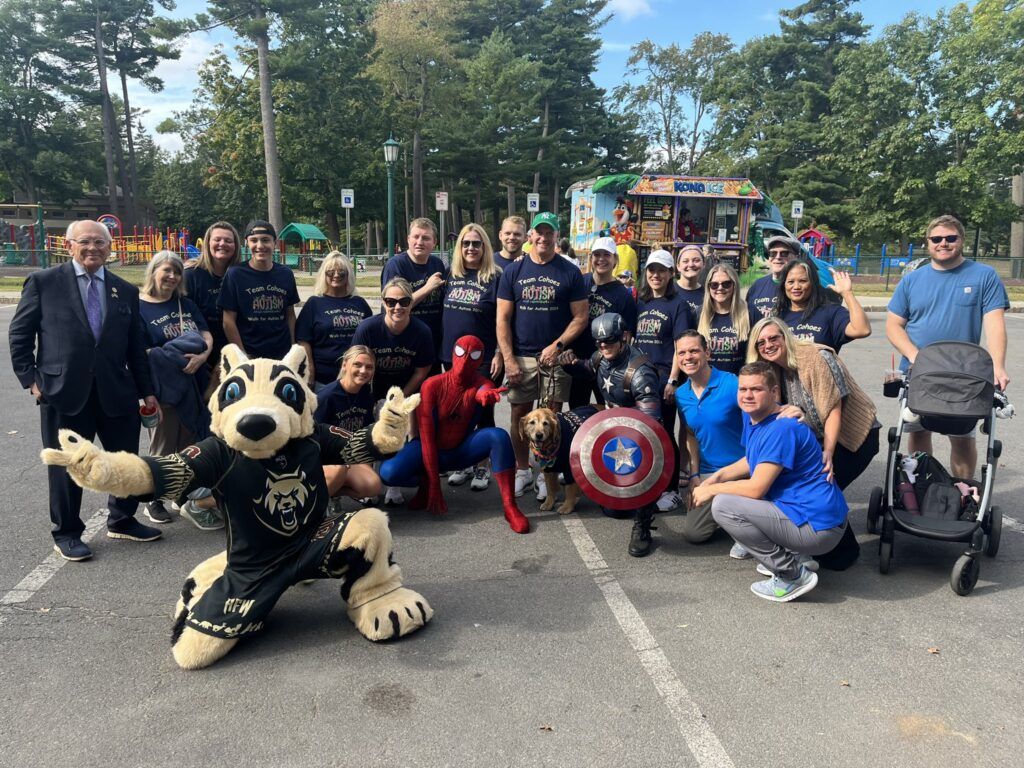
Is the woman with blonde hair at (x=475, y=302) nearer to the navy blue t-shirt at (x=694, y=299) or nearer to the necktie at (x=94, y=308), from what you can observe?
the navy blue t-shirt at (x=694, y=299)

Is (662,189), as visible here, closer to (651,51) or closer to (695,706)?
(695,706)

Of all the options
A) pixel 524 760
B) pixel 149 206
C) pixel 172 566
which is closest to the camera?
pixel 524 760

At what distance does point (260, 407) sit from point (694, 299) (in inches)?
140

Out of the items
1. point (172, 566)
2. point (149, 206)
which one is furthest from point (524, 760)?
point (149, 206)

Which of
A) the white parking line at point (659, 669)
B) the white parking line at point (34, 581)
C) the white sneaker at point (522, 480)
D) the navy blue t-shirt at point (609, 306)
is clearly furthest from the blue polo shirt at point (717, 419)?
the white parking line at point (34, 581)

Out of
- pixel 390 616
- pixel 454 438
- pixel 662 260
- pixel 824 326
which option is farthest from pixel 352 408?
pixel 824 326

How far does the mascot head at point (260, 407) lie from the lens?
10.4 feet

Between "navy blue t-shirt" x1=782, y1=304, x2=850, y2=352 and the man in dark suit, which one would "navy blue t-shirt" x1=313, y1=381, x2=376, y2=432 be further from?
"navy blue t-shirt" x1=782, y1=304, x2=850, y2=352

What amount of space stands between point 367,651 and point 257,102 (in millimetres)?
39663

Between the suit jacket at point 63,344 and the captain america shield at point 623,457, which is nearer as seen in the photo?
the suit jacket at point 63,344

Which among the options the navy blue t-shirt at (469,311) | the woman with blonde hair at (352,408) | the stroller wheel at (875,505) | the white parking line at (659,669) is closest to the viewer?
the white parking line at (659,669)

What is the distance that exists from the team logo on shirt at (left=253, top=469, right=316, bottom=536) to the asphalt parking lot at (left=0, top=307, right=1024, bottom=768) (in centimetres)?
57

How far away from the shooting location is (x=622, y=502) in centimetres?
445

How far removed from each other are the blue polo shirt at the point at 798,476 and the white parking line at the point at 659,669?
1018mm
